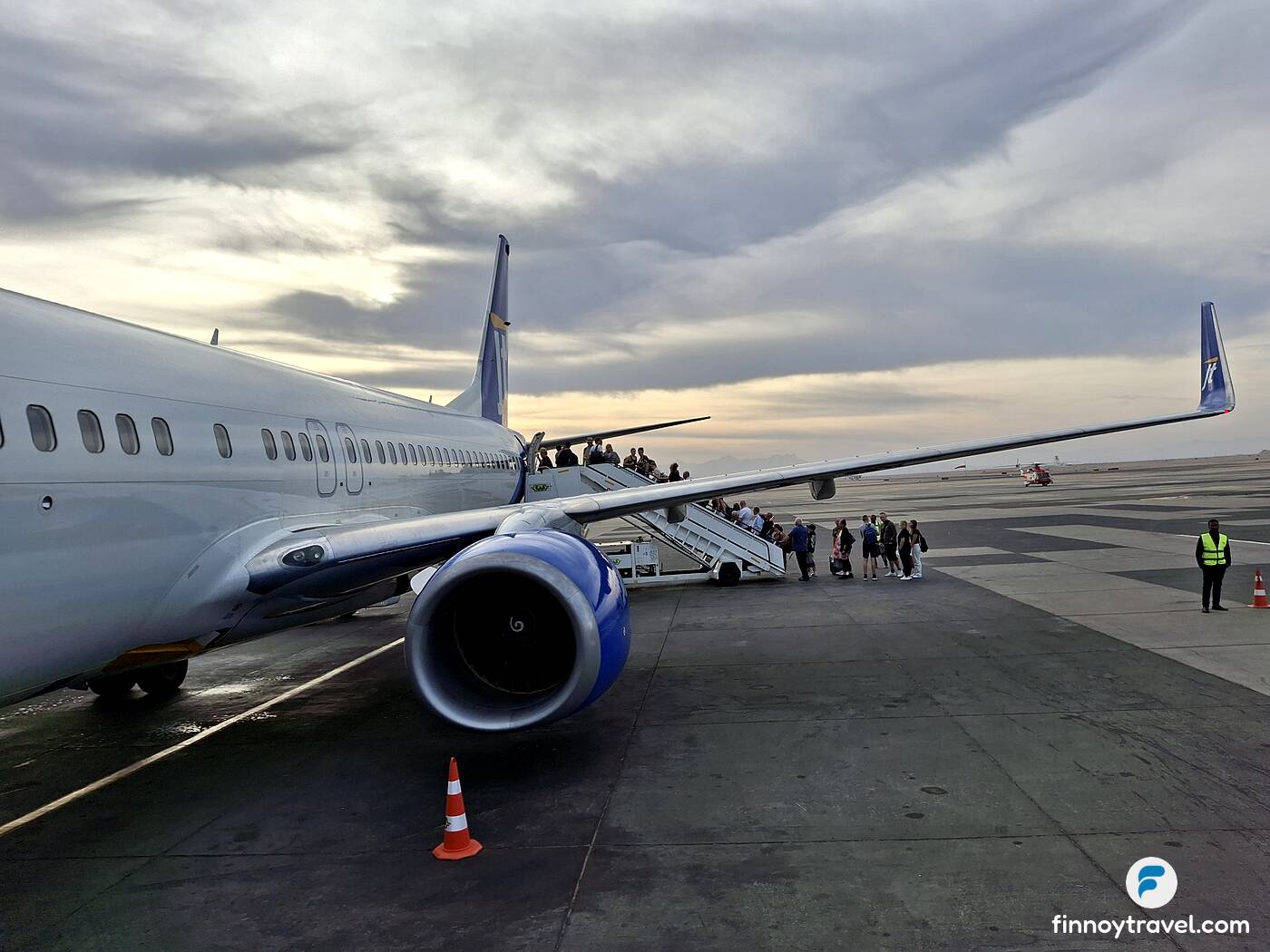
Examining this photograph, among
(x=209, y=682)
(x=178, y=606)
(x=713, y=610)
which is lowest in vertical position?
(x=713, y=610)

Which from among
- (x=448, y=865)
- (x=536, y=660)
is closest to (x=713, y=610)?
(x=536, y=660)

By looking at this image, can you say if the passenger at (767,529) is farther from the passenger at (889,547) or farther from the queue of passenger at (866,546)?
the passenger at (889,547)

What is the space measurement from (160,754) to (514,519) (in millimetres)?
4291

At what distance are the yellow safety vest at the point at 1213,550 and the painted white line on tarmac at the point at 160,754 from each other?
12.1 m

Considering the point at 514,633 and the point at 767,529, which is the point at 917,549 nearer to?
the point at 767,529

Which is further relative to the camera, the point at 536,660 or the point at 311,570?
the point at 536,660

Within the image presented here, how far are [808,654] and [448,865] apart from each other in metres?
7.09

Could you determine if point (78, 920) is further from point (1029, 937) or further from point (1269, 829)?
point (1269, 829)

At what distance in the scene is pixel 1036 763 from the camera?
23.6ft

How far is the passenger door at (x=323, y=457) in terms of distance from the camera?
8.78 m

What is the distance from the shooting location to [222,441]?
7270 millimetres

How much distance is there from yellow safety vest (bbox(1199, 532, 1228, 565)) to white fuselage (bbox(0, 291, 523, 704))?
1244 centimetres

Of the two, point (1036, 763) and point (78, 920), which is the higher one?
point (78, 920)

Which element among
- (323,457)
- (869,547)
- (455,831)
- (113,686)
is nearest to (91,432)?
(323,457)
